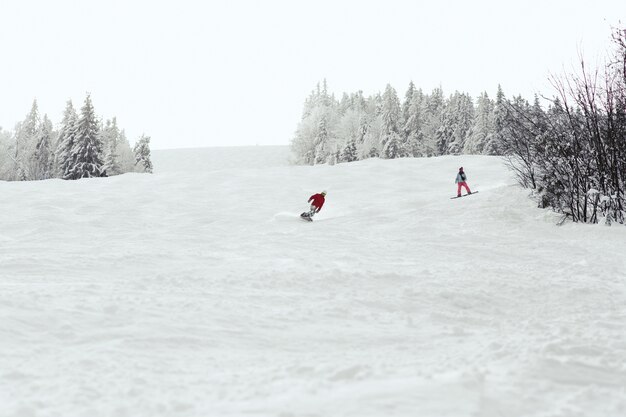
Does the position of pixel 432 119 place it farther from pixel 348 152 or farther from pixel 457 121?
pixel 348 152

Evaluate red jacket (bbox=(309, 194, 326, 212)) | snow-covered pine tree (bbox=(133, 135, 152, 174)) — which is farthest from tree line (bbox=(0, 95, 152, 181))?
red jacket (bbox=(309, 194, 326, 212))

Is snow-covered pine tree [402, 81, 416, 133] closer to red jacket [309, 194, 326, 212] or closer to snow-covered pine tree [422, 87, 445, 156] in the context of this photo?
snow-covered pine tree [422, 87, 445, 156]

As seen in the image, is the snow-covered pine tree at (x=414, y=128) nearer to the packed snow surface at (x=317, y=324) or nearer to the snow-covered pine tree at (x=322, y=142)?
the snow-covered pine tree at (x=322, y=142)

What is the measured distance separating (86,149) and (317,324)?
4426 centimetres

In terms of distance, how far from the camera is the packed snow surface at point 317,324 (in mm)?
2506

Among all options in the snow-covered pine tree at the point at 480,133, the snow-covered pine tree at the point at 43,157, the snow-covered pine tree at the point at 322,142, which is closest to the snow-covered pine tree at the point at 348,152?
the snow-covered pine tree at the point at 322,142

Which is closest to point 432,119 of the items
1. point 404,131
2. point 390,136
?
point 404,131

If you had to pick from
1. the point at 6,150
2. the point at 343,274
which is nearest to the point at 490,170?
the point at 343,274

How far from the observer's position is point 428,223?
38.5 feet

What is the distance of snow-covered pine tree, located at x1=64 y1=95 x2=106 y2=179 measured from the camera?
138ft

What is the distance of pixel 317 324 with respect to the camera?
3.90 metres

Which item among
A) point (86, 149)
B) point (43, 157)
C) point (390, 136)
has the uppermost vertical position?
point (390, 136)

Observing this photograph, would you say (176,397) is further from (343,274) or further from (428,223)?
(428,223)

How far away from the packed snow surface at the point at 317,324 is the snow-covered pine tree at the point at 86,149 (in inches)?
1380
